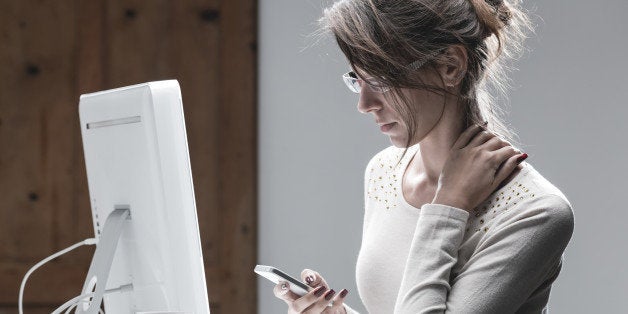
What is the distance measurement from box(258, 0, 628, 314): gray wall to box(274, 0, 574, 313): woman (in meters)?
1.46

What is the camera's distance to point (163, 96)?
3.52 feet

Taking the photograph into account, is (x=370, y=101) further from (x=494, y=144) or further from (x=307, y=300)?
(x=307, y=300)

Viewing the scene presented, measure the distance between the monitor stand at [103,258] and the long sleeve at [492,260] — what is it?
1.39 feet

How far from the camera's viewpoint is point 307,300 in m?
1.24

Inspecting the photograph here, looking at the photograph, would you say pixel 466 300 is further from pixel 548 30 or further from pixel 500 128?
pixel 548 30

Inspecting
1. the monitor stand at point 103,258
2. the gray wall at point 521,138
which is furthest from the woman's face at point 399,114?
the gray wall at point 521,138

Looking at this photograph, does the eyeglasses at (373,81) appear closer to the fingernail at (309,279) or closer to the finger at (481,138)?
the finger at (481,138)

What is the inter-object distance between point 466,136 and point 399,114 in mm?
109

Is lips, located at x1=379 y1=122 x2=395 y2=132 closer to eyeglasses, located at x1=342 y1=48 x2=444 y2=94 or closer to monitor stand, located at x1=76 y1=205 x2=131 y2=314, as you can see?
eyeglasses, located at x1=342 y1=48 x2=444 y2=94

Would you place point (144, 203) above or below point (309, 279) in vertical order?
above

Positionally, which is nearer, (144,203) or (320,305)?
(144,203)

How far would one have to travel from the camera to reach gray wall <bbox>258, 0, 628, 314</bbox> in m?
2.61

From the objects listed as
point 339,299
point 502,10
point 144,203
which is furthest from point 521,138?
point 144,203

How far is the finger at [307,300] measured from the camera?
1.24m
